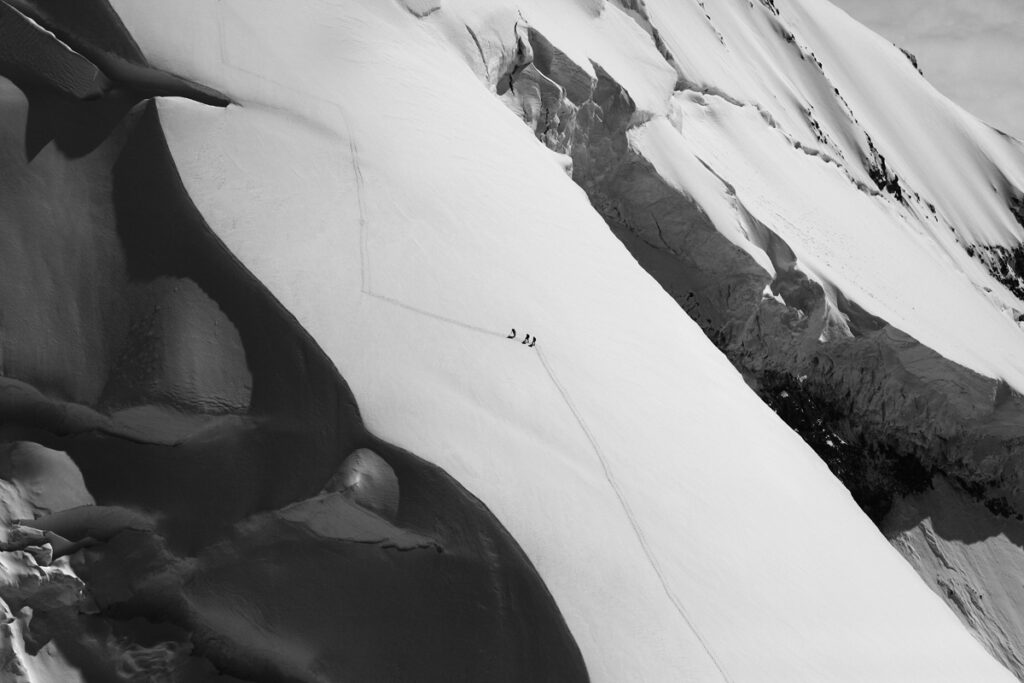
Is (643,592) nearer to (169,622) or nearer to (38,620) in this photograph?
(169,622)

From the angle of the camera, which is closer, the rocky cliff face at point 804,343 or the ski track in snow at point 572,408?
the ski track in snow at point 572,408

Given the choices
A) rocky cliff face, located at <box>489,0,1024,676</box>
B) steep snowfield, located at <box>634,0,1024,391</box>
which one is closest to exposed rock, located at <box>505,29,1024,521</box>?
rocky cliff face, located at <box>489,0,1024,676</box>

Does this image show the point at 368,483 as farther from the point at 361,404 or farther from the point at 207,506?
the point at 207,506

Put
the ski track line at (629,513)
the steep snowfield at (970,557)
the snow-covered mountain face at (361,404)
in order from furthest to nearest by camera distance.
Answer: the steep snowfield at (970,557) → the ski track line at (629,513) → the snow-covered mountain face at (361,404)

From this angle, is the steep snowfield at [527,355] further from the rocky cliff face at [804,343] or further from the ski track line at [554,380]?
the rocky cliff face at [804,343]

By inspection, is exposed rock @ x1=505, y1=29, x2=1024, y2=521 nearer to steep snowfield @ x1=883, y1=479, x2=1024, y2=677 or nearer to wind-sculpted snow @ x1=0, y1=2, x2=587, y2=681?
steep snowfield @ x1=883, y1=479, x2=1024, y2=677

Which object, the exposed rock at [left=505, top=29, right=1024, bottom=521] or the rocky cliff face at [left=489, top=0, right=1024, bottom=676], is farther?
the exposed rock at [left=505, top=29, right=1024, bottom=521]

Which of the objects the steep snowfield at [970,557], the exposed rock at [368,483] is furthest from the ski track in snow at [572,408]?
the steep snowfield at [970,557]
